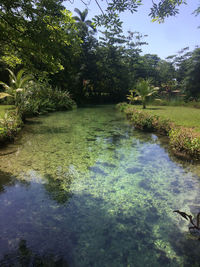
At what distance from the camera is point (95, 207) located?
2908mm

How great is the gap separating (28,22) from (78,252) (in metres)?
3.01

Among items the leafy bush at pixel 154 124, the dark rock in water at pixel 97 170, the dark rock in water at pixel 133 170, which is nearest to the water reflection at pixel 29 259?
the dark rock in water at pixel 97 170

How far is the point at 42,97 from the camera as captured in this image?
14.7 meters

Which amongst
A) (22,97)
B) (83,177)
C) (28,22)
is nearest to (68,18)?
(28,22)

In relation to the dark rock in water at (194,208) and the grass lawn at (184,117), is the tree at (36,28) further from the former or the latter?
the grass lawn at (184,117)

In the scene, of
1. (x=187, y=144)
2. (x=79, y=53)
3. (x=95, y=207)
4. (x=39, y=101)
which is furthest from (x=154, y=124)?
(x=79, y=53)

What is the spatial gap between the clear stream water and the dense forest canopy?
204 centimetres

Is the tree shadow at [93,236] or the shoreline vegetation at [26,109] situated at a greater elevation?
the shoreline vegetation at [26,109]

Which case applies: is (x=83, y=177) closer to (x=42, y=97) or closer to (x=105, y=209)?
(x=105, y=209)

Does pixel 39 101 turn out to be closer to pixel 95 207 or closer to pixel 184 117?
pixel 184 117

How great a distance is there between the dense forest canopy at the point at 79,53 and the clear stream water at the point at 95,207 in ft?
6.70

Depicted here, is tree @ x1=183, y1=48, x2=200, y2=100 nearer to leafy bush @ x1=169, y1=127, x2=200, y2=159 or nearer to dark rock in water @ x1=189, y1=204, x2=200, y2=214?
leafy bush @ x1=169, y1=127, x2=200, y2=159

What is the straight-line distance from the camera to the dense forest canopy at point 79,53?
2744 mm

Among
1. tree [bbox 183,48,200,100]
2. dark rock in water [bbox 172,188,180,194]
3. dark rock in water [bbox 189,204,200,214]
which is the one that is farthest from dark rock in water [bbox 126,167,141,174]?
tree [bbox 183,48,200,100]
